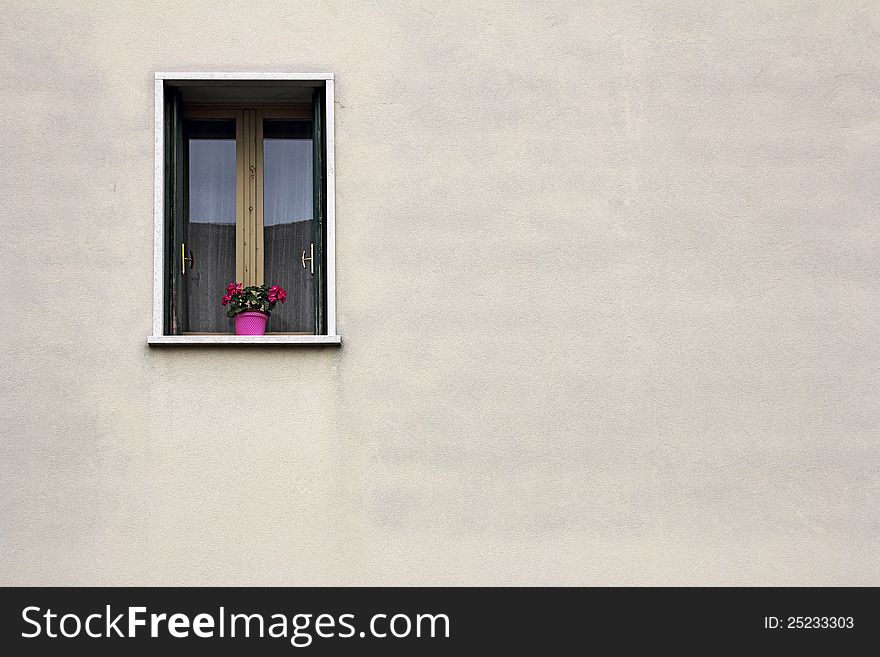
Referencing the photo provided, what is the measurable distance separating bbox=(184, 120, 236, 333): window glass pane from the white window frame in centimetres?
33

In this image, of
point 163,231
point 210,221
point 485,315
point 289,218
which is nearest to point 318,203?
point 289,218

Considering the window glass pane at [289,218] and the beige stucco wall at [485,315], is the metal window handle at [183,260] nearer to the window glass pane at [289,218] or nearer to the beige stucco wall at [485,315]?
the beige stucco wall at [485,315]

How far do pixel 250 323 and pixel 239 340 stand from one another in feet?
0.78

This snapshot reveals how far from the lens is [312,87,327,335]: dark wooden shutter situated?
6.55m

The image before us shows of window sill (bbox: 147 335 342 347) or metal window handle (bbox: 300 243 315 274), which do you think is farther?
metal window handle (bbox: 300 243 315 274)

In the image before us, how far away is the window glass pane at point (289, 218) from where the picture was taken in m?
6.73

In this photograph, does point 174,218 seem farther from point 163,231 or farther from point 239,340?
point 239,340

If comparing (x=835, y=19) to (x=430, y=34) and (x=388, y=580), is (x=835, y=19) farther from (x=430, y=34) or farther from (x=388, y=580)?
(x=388, y=580)

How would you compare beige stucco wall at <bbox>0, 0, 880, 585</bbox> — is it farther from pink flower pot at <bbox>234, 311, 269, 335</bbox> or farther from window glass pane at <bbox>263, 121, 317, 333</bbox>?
window glass pane at <bbox>263, 121, 317, 333</bbox>

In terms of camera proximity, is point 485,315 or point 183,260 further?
point 183,260

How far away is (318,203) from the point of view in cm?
661

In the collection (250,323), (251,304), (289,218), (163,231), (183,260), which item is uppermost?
(289,218)

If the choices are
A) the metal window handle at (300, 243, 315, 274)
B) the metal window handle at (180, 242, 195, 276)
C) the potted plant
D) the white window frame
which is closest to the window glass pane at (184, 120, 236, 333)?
the metal window handle at (180, 242, 195, 276)

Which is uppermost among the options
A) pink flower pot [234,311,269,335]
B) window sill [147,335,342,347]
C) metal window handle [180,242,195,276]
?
metal window handle [180,242,195,276]
